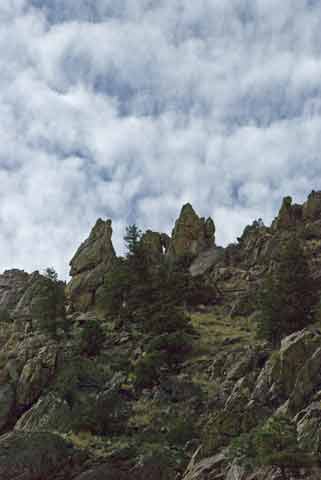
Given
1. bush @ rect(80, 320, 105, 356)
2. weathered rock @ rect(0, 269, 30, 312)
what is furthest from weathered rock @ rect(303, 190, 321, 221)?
bush @ rect(80, 320, 105, 356)

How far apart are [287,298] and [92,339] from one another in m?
17.7

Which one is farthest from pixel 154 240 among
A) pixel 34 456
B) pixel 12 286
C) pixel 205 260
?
pixel 34 456

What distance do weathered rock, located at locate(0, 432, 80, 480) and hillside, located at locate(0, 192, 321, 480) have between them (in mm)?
56

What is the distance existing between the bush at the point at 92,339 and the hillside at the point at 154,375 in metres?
0.13

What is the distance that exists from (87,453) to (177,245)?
214 ft

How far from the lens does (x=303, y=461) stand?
2050cm

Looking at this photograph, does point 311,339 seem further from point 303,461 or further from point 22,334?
point 22,334

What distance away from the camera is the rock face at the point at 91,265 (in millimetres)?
74250

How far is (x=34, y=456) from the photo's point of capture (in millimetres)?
27359

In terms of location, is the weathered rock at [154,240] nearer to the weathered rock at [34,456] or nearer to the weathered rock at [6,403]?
the weathered rock at [6,403]

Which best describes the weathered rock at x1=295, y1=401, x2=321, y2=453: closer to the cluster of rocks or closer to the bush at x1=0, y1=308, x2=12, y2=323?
the cluster of rocks

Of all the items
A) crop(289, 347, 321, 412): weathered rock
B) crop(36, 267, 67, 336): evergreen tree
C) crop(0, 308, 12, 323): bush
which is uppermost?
crop(0, 308, 12, 323): bush

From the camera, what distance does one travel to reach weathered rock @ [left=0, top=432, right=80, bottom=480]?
87.3ft

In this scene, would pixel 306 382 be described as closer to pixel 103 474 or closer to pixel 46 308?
pixel 103 474
